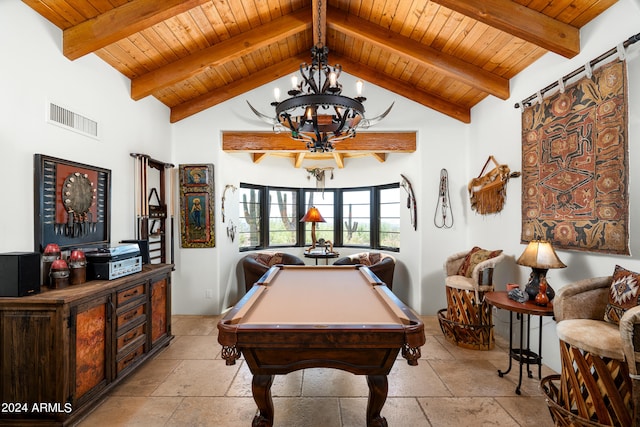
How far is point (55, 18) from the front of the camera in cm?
258

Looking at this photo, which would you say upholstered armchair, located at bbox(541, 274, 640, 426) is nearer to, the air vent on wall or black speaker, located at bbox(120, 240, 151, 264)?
black speaker, located at bbox(120, 240, 151, 264)

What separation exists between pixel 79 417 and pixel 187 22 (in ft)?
11.4

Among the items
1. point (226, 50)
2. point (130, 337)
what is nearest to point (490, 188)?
point (226, 50)

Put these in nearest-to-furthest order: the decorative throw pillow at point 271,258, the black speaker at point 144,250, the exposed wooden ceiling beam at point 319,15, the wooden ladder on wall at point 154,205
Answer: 1. the exposed wooden ceiling beam at point 319,15
2. the black speaker at point 144,250
3. the wooden ladder on wall at point 154,205
4. the decorative throw pillow at point 271,258

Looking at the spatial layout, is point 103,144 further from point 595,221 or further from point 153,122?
point 595,221

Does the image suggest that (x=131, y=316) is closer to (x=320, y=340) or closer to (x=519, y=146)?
(x=320, y=340)

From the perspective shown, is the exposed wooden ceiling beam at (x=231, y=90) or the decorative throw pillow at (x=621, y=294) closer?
the decorative throw pillow at (x=621, y=294)

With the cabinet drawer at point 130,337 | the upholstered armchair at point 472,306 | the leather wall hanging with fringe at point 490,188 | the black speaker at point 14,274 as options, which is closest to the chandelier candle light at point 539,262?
the upholstered armchair at point 472,306

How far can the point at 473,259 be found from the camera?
146 inches

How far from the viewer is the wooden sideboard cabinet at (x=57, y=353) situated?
2.03m

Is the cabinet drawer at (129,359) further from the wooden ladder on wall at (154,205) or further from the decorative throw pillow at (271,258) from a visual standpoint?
the decorative throw pillow at (271,258)

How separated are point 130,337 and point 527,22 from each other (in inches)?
170

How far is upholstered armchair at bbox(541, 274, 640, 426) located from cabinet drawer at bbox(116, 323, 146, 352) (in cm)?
317

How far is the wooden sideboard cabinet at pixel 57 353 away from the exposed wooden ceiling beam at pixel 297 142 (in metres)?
2.72
